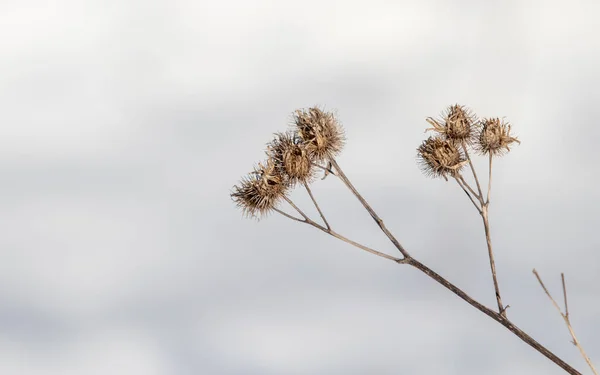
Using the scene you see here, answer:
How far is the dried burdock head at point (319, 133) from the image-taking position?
842 centimetres

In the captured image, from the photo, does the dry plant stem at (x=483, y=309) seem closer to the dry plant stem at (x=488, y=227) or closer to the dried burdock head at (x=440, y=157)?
the dry plant stem at (x=488, y=227)

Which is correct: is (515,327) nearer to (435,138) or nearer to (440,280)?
(440,280)

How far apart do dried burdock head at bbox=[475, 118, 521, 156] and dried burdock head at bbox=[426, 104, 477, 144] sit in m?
0.15

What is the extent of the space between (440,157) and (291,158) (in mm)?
1800

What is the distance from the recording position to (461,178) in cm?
842

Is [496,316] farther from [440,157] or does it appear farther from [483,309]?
[440,157]

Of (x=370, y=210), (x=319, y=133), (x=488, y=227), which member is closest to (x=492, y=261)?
(x=488, y=227)

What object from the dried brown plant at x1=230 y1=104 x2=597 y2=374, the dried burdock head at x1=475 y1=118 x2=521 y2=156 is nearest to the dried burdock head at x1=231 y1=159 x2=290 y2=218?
the dried brown plant at x1=230 y1=104 x2=597 y2=374

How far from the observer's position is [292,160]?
27.0 feet

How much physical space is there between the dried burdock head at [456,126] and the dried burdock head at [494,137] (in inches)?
5.9

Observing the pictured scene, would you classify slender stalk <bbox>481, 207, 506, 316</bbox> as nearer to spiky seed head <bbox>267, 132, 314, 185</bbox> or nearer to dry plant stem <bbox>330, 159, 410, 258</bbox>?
dry plant stem <bbox>330, 159, 410, 258</bbox>

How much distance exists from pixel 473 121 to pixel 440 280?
236 cm

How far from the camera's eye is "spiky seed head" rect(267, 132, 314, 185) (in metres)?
8.21

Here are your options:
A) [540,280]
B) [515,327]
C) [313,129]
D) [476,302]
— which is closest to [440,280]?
[476,302]
